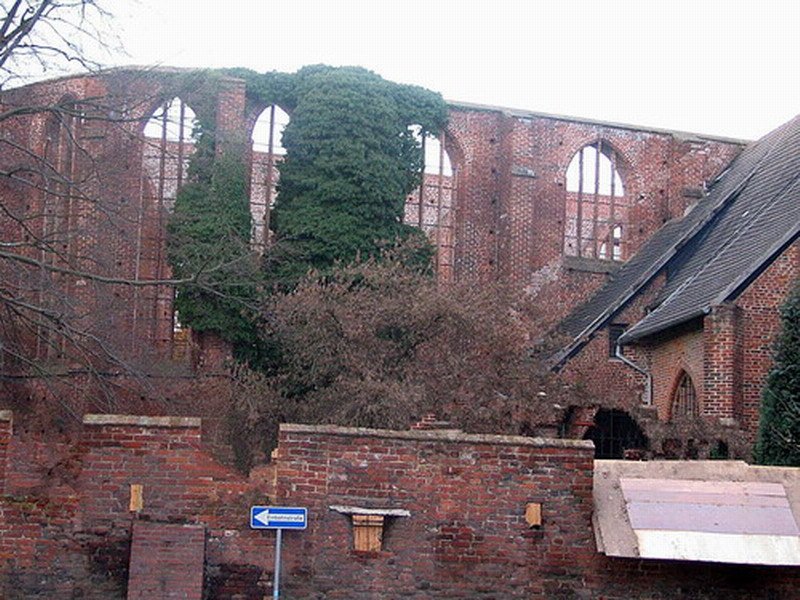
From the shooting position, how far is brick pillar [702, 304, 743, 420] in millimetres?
22078

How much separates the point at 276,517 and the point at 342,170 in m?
19.9

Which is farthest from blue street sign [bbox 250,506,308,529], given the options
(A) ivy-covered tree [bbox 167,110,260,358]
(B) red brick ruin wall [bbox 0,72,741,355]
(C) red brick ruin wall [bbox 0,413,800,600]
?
(B) red brick ruin wall [bbox 0,72,741,355]

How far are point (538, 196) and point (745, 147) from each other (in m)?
6.01

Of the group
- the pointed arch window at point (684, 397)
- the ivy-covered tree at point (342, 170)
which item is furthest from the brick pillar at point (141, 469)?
the ivy-covered tree at point (342, 170)

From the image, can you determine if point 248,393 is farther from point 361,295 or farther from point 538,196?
point 538,196

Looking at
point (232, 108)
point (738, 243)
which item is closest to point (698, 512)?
point (738, 243)

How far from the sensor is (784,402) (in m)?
17.5

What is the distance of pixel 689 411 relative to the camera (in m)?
23.9

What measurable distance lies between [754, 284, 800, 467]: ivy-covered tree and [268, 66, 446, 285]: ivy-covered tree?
41.7 feet

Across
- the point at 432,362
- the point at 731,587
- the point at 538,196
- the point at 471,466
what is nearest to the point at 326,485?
the point at 471,466

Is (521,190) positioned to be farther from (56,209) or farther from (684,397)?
(56,209)

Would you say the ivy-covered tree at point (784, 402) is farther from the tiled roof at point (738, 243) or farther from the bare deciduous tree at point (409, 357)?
the tiled roof at point (738, 243)

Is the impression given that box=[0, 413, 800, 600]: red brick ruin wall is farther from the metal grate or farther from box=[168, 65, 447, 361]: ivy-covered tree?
box=[168, 65, 447, 361]: ivy-covered tree

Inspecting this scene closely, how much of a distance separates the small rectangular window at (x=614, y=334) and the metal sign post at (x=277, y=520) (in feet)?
52.8
